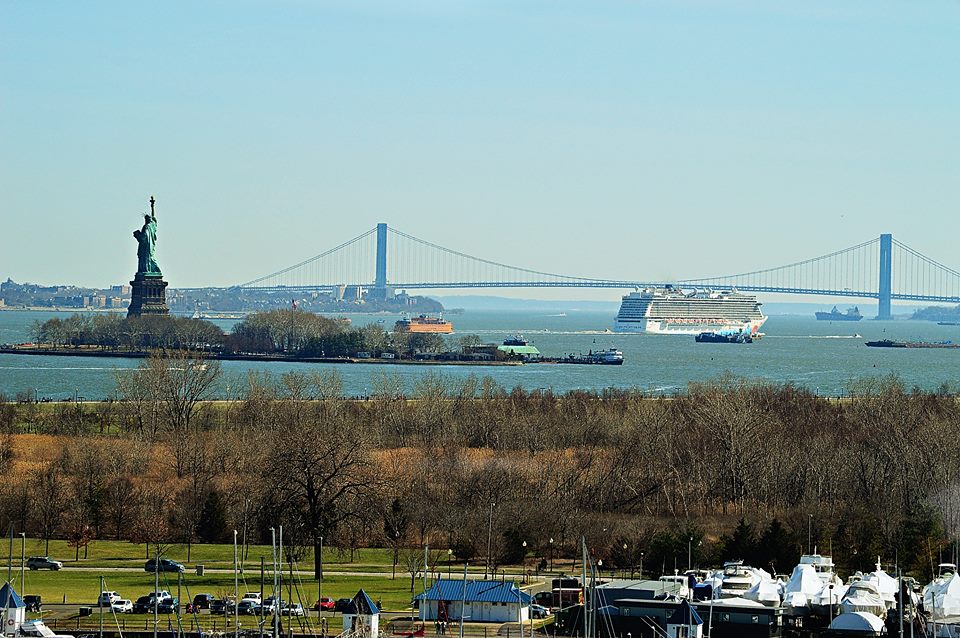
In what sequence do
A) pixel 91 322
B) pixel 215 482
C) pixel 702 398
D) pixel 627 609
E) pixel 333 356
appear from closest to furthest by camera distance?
pixel 627 609, pixel 215 482, pixel 702 398, pixel 333 356, pixel 91 322

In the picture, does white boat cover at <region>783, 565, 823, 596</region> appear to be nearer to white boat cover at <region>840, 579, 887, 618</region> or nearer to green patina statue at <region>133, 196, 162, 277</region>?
white boat cover at <region>840, 579, 887, 618</region>

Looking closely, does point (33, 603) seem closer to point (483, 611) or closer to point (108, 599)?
point (108, 599)

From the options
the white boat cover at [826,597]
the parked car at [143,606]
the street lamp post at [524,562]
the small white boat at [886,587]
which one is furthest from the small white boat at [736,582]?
the parked car at [143,606]

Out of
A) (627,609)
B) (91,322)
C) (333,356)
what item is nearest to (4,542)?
(627,609)

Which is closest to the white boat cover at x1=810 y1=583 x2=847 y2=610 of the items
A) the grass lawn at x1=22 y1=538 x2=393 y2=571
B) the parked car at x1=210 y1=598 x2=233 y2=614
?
the grass lawn at x1=22 y1=538 x2=393 y2=571

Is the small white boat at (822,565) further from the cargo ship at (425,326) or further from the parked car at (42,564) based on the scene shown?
the cargo ship at (425,326)

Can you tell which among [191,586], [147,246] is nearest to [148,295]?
[147,246]

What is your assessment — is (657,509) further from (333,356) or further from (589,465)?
(333,356)
